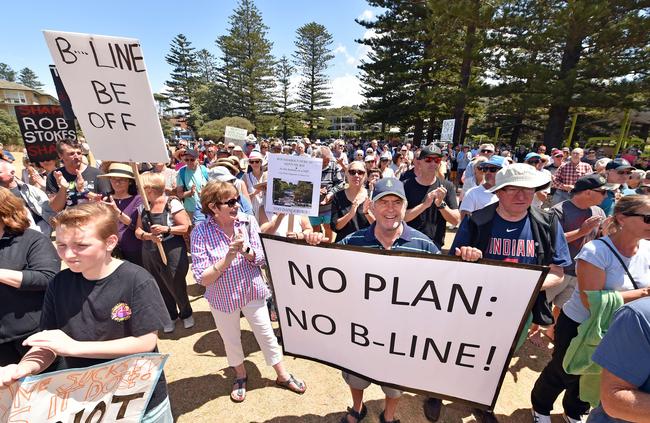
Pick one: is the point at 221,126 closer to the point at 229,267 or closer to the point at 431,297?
the point at 229,267

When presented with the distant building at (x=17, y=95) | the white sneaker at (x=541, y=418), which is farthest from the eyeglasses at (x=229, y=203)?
the distant building at (x=17, y=95)

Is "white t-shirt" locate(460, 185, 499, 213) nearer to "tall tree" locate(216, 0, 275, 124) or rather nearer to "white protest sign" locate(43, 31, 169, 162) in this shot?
"white protest sign" locate(43, 31, 169, 162)

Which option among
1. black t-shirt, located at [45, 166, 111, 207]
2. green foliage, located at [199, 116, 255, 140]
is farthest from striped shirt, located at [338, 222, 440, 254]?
Result: green foliage, located at [199, 116, 255, 140]

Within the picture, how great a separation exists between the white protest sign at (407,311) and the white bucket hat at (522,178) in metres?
0.85

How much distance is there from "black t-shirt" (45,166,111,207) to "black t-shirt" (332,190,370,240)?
107 inches

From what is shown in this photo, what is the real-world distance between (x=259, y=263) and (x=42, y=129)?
5564 mm

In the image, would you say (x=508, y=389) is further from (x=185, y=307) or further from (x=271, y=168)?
(x=185, y=307)

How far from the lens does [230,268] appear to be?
8.29 ft

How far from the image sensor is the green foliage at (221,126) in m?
39.2

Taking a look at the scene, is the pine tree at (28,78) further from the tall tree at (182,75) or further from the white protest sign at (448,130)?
the white protest sign at (448,130)

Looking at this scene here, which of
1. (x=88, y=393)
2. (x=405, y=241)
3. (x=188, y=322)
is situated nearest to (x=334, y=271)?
(x=405, y=241)

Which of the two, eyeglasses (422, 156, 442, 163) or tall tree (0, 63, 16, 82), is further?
tall tree (0, 63, 16, 82)

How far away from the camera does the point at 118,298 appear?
159 cm

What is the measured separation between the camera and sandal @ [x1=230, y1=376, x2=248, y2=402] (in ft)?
9.18
